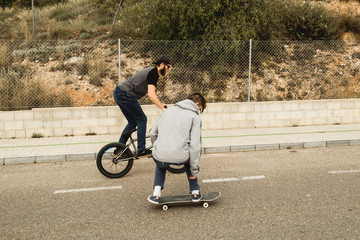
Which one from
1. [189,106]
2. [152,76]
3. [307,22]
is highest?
[307,22]

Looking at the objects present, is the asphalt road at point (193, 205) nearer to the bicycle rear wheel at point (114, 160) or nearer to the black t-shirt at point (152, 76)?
the bicycle rear wheel at point (114, 160)

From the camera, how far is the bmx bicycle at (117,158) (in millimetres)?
5895

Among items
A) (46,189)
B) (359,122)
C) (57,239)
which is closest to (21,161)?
(46,189)

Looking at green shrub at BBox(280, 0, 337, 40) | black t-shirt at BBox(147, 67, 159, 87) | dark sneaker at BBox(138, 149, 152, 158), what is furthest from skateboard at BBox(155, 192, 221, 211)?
green shrub at BBox(280, 0, 337, 40)

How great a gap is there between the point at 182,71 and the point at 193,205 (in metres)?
7.09

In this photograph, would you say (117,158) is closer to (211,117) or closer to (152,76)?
(152,76)

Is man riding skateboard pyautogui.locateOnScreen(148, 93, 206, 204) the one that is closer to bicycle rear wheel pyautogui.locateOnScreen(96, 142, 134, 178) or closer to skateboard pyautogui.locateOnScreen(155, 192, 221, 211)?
skateboard pyautogui.locateOnScreen(155, 192, 221, 211)

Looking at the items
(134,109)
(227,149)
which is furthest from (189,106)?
(227,149)

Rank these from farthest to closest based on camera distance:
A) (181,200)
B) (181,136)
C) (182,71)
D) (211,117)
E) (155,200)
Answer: (182,71), (211,117), (181,200), (155,200), (181,136)

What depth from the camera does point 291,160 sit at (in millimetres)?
7191

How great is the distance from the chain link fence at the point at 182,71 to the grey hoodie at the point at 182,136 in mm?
5894

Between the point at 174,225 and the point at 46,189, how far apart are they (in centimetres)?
248

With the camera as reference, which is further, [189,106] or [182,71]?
[182,71]

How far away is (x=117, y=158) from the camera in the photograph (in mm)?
5996
